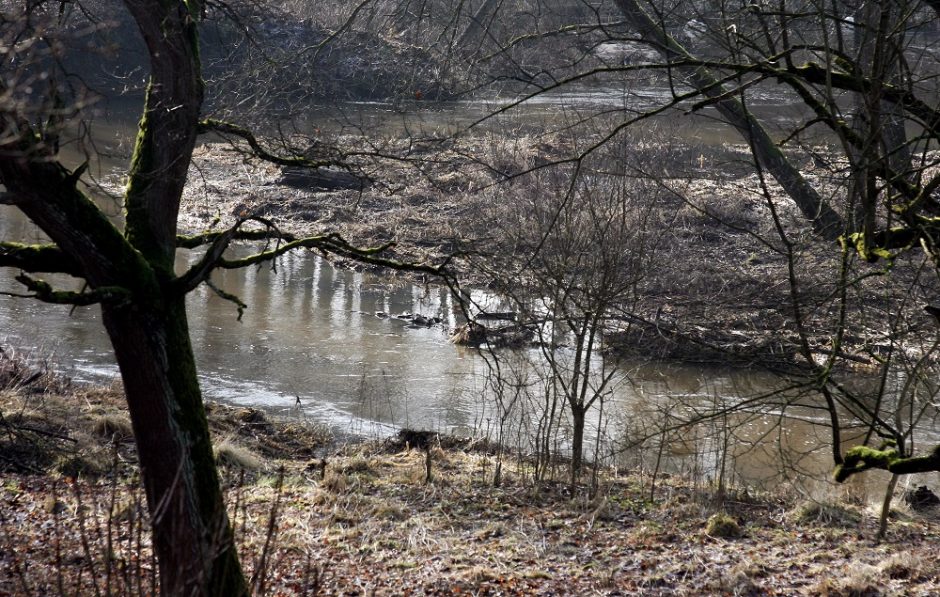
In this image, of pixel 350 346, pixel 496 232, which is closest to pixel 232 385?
pixel 350 346

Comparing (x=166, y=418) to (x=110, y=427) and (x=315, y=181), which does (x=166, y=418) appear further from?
(x=315, y=181)

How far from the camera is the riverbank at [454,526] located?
6.42m

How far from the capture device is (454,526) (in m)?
Answer: 7.97

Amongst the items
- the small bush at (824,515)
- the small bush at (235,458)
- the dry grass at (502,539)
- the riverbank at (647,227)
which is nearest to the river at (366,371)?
the riverbank at (647,227)

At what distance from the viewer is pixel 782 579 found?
6.62m

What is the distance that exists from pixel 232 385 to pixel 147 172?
7.88 metres

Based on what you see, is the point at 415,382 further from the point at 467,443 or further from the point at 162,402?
the point at 162,402

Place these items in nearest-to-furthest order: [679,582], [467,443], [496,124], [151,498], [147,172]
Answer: [151,498]
[147,172]
[679,582]
[467,443]
[496,124]

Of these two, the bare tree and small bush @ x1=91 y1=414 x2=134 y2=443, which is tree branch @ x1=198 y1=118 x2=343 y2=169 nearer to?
the bare tree

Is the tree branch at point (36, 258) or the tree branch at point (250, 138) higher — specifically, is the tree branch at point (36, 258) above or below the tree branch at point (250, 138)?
below

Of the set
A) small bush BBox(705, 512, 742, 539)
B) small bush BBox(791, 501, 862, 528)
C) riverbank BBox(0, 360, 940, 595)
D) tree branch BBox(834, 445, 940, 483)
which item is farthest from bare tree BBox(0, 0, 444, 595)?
small bush BBox(791, 501, 862, 528)

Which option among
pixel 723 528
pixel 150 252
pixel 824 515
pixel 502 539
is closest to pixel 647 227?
pixel 824 515

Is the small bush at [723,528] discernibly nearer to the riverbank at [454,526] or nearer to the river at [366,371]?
the riverbank at [454,526]

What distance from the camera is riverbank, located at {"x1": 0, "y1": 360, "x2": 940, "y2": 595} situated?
6418mm
